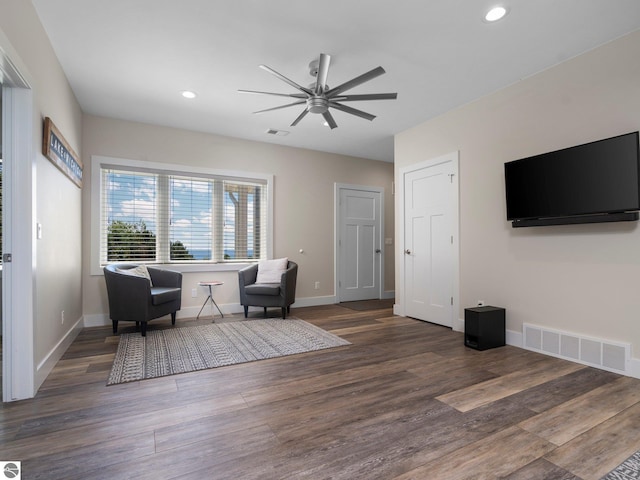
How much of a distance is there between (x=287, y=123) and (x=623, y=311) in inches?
161

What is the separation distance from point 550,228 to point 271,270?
139 inches

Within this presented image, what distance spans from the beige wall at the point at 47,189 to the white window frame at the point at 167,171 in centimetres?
52

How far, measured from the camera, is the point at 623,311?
2678mm

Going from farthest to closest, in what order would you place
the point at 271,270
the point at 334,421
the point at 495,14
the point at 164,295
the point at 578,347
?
the point at 271,270 → the point at 164,295 → the point at 578,347 → the point at 495,14 → the point at 334,421

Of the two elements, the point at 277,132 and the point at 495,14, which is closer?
the point at 495,14

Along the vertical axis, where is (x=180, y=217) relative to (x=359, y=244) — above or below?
above

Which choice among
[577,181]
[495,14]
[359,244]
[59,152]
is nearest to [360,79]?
[495,14]

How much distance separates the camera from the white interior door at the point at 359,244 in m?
6.16

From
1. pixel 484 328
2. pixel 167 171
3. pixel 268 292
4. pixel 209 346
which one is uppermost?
pixel 167 171

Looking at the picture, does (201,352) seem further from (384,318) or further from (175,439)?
(384,318)

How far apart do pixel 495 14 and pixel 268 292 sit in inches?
150

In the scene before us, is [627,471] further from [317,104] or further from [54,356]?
[54,356]

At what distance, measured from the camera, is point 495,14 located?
2.41m

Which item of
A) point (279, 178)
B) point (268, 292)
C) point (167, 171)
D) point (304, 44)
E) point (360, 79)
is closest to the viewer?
point (360, 79)
